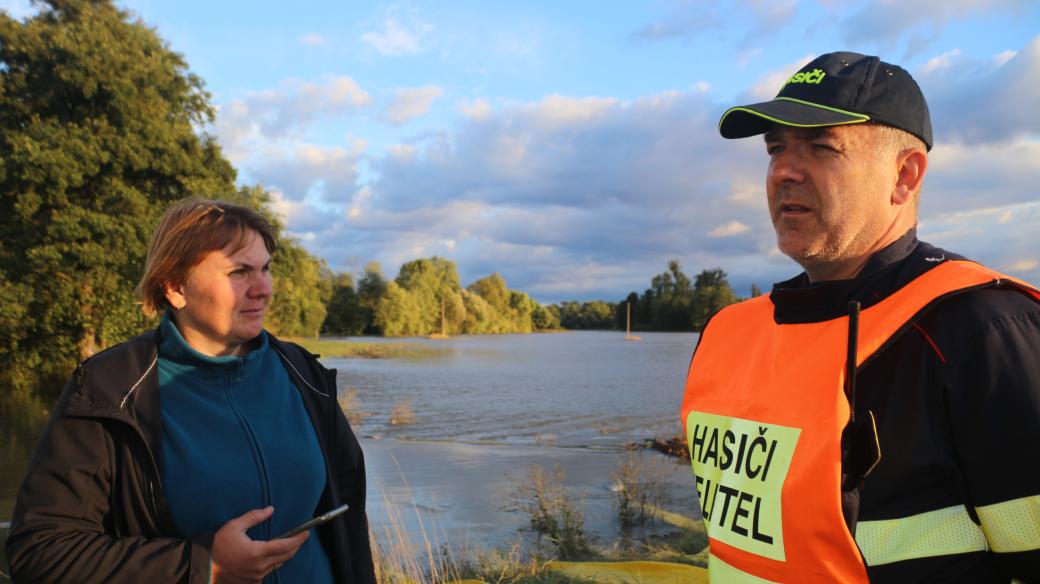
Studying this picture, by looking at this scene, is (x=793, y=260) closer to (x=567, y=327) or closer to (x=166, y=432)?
(x=166, y=432)

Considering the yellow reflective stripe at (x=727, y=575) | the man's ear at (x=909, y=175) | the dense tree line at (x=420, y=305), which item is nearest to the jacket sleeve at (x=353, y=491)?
the yellow reflective stripe at (x=727, y=575)

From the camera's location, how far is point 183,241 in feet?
7.55

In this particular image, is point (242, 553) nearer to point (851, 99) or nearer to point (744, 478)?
point (744, 478)

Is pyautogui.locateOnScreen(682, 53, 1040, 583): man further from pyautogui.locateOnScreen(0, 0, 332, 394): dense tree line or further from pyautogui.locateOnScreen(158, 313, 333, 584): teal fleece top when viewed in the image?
pyautogui.locateOnScreen(0, 0, 332, 394): dense tree line

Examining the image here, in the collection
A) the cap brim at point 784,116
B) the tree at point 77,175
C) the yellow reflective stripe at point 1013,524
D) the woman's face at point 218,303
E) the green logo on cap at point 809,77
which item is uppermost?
the tree at point 77,175

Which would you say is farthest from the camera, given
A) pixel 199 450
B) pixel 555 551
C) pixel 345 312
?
pixel 345 312

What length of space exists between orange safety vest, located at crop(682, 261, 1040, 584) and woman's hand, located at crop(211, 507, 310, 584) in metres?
1.28

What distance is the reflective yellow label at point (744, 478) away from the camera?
1.61m

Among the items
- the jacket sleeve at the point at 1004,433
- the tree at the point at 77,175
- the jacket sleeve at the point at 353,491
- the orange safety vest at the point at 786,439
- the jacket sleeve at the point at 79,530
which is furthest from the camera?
the tree at the point at 77,175

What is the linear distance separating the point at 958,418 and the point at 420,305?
88.6 m

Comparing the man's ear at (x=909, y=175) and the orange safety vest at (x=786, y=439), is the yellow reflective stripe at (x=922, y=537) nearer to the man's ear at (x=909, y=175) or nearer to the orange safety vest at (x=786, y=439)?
the orange safety vest at (x=786, y=439)

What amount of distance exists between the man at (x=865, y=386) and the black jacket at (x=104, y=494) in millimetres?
1549

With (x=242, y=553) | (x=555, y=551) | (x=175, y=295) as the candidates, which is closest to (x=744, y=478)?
(x=242, y=553)

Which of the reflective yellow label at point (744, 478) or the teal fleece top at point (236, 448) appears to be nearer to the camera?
the reflective yellow label at point (744, 478)
